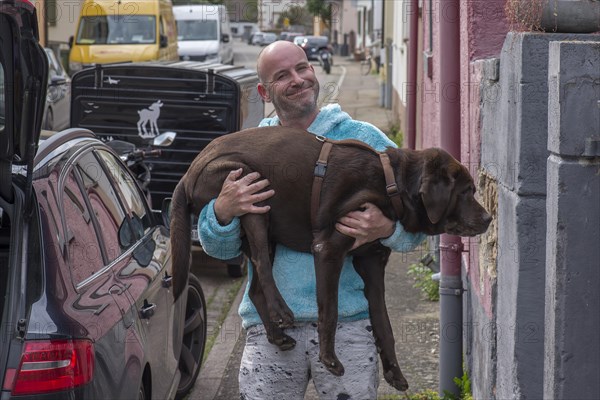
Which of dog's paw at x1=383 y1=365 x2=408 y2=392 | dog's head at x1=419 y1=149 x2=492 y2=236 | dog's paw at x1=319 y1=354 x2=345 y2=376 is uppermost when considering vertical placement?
dog's head at x1=419 y1=149 x2=492 y2=236

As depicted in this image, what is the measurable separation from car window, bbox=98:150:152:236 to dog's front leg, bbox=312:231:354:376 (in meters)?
2.10

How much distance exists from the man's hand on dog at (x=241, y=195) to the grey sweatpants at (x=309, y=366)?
494 mm

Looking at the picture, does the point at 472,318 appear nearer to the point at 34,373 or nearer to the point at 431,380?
the point at 431,380

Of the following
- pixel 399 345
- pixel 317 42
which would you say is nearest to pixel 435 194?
pixel 399 345

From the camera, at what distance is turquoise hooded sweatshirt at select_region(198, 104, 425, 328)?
3.48m

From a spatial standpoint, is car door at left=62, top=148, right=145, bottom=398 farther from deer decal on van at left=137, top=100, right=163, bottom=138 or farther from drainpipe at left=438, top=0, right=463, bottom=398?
deer decal on van at left=137, top=100, right=163, bottom=138

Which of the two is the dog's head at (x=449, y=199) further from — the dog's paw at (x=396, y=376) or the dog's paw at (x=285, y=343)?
the dog's paw at (x=285, y=343)

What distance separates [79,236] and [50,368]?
0.77m

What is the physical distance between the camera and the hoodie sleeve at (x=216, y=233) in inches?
136

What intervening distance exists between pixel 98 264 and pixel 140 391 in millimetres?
621

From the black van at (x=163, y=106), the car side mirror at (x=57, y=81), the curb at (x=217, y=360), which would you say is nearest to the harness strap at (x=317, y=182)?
the curb at (x=217, y=360)

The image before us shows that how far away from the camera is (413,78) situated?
42.1 ft

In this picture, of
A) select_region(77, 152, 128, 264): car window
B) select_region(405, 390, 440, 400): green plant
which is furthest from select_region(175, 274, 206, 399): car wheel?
select_region(405, 390, 440, 400): green plant

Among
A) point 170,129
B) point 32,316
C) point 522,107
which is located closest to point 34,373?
point 32,316
